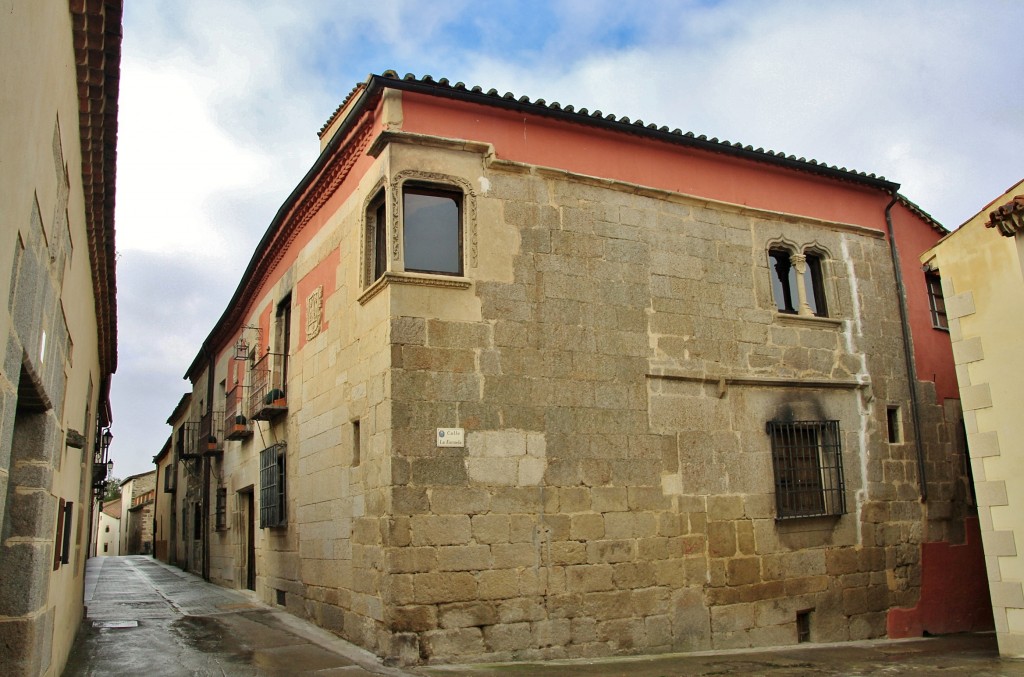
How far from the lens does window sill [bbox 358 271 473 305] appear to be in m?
7.82

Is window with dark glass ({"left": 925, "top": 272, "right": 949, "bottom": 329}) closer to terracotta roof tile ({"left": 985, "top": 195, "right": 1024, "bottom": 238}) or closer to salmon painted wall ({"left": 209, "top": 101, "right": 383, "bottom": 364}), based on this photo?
terracotta roof tile ({"left": 985, "top": 195, "right": 1024, "bottom": 238})

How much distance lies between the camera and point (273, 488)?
37.0ft

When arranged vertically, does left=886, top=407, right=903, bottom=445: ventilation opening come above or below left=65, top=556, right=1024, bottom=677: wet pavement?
above

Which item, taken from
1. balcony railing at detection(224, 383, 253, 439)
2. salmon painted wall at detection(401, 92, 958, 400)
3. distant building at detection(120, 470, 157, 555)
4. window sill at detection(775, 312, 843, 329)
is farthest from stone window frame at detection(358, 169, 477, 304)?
distant building at detection(120, 470, 157, 555)

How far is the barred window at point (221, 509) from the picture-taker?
16.0 m

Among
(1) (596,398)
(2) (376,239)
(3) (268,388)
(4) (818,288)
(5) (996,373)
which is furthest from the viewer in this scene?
(3) (268,388)

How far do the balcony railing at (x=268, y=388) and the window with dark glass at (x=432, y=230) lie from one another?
164 inches

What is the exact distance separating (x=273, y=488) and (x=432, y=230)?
5.01 metres

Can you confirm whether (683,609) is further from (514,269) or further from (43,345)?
(43,345)

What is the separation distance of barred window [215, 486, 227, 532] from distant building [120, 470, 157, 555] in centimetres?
2712

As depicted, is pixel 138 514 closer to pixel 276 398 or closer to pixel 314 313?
pixel 276 398

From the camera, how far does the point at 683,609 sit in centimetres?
848

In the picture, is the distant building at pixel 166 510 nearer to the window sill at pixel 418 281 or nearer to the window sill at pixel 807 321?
the window sill at pixel 418 281

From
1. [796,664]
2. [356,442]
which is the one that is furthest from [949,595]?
[356,442]
